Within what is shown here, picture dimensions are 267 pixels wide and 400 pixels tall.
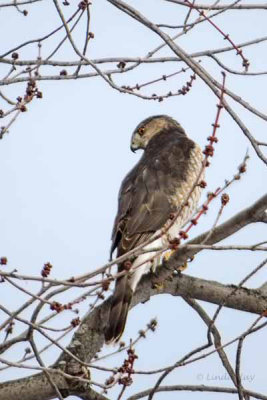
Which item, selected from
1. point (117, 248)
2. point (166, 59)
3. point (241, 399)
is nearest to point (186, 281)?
point (117, 248)

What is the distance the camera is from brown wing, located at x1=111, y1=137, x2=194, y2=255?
6.04 m

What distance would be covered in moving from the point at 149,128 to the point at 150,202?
1798mm

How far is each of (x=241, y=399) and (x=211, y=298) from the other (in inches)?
36.8

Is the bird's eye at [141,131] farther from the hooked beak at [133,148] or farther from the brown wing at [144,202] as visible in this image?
the brown wing at [144,202]

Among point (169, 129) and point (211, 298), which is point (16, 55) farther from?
point (169, 129)

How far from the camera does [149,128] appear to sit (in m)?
7.96

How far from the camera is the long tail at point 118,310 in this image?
5.44 metres

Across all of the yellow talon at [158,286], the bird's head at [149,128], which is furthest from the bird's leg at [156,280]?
the bird's head at [149,128]

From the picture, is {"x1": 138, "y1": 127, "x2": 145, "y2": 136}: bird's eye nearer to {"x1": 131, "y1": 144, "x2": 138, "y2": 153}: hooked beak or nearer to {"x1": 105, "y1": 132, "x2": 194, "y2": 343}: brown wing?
{"x1": 131, "y1": 144, "x2": 138, "y2": 153}: hooked beak

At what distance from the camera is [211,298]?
18.6 feet

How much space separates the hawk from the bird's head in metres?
0.43

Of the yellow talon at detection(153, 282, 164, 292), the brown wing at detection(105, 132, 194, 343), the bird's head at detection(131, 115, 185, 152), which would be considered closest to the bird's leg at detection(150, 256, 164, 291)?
the yellow talon at detection(153, 282, 164, 292)

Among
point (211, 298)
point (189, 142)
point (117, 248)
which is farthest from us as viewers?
point (189, 142)

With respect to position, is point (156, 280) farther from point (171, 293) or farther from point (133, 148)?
point (133, 148)
